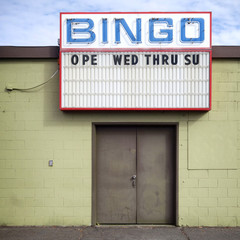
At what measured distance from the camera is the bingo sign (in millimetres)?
7320

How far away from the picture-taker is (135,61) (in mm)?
7355

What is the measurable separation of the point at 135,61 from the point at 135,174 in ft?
9.39

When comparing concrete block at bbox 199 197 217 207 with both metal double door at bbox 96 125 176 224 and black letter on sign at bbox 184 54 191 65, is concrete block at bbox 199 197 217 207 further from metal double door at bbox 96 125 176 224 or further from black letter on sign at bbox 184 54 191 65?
black letter on sign at bbox 184 54 191 65

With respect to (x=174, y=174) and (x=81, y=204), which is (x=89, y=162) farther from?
(x=174, y=174)

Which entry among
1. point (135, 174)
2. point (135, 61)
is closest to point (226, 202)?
point (135, 174)

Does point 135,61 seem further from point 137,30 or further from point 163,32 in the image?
point 163,32

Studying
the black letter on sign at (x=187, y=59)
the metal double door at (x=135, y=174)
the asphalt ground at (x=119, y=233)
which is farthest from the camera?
the metal double door at (x=135, y=174)

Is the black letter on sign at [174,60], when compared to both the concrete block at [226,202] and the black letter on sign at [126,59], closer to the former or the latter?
the black letter on sign at [126,59]

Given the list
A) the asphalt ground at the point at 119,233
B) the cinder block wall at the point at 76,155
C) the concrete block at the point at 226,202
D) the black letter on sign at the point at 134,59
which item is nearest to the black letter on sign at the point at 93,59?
the black letter on sign at the point at 134,59

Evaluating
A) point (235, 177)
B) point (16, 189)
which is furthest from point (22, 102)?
point (235, 177)

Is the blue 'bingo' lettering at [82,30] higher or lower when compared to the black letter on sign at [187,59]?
higher

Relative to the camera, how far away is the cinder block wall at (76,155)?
24.7ft

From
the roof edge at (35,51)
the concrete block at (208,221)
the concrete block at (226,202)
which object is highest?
the roof edge at (35,51)

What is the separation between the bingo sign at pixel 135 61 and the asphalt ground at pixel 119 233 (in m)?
2.94
